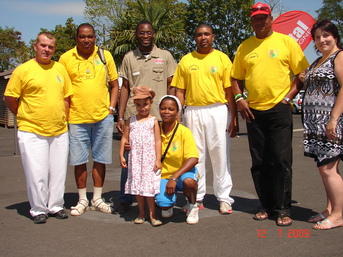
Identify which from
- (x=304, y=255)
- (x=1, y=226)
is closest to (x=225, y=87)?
(x=304, y=255)

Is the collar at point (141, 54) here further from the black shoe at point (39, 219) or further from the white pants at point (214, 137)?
the black shoe at point (39, 219)

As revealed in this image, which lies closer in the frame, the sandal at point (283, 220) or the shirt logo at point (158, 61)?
the sandal at point (283, 220)

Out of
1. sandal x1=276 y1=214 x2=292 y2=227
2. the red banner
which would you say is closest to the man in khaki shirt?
sandal x1=276 y1=214 x2=292 y2=227

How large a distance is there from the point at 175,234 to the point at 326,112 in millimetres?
2029

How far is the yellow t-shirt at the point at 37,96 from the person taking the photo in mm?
4379

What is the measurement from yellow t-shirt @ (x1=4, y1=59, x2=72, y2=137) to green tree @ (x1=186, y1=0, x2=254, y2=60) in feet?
104

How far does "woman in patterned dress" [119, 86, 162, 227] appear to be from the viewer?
4.35 metres

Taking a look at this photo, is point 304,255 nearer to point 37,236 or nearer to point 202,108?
point 202,108

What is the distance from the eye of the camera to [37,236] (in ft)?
13.3

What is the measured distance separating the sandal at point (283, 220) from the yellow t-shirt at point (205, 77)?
59.9 inches

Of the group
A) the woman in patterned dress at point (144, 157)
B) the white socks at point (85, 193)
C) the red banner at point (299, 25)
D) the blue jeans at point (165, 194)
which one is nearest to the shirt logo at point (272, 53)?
the woman in patterned dress at point (144, 157)

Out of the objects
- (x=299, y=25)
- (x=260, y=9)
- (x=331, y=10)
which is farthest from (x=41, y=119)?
(x=331, y=10)

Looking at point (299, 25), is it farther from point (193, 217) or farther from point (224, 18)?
point (224, 18)

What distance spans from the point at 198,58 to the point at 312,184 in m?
2.94
